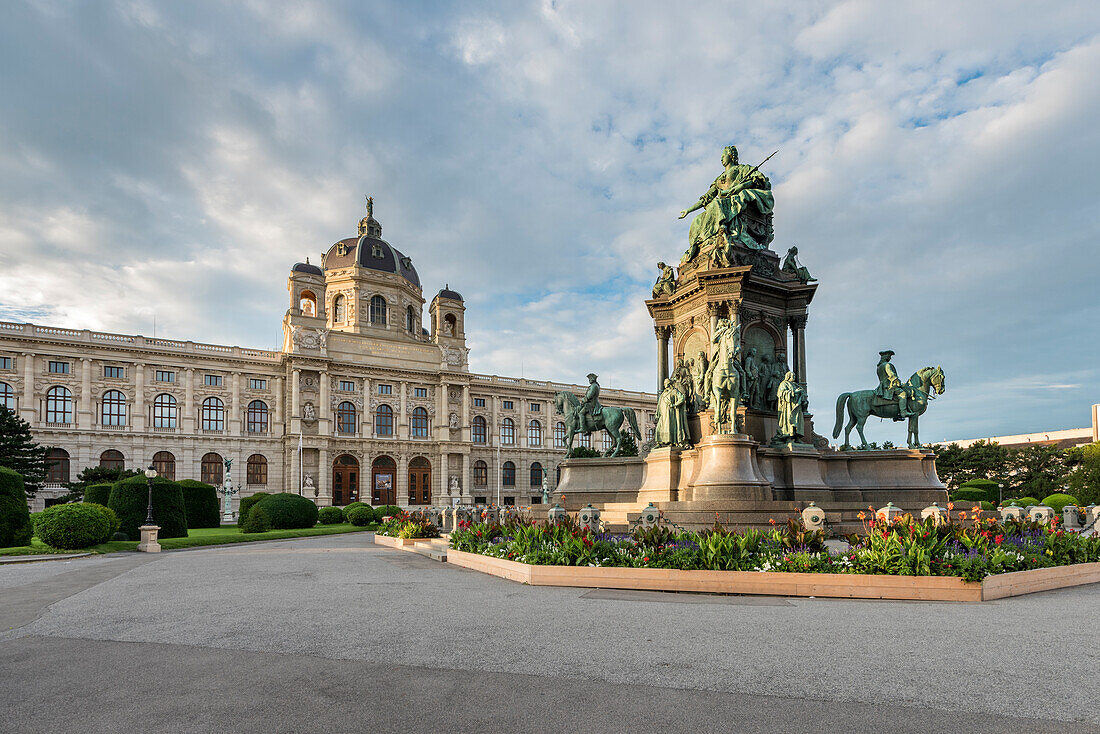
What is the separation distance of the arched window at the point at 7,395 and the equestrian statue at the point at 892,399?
228 ft

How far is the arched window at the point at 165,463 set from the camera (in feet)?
223

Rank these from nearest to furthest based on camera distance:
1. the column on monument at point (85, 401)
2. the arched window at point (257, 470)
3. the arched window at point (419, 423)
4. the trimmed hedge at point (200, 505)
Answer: the trimmed hedge at point (200, 505) < the column on monument at point (85, 401) < the arched window at point (257, 470) < the arched window at point (419, 423)

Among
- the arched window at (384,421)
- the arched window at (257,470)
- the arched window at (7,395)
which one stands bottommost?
the arched window at (257,470)

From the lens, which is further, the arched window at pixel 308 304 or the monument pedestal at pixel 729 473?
the arched window at pixel 308 304

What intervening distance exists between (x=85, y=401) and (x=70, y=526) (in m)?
50.0

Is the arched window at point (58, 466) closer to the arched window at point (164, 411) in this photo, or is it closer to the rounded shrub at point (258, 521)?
the arched window at point (164, 411)

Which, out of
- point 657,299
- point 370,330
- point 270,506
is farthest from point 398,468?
point 657,299

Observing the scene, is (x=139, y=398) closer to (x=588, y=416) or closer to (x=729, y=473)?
(x=588, y=416)

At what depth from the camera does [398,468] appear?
78.8 meters

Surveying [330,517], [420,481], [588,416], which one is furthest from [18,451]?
[588,416]

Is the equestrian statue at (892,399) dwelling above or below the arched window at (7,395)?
below

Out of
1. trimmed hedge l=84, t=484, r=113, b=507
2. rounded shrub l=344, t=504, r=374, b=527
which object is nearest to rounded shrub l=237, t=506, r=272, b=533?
rounded shrub l=344, t=504, r=374, b=527

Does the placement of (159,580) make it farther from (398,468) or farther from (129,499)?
(398,468)

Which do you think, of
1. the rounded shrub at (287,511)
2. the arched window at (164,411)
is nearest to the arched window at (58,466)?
the arched window at (164,411)
